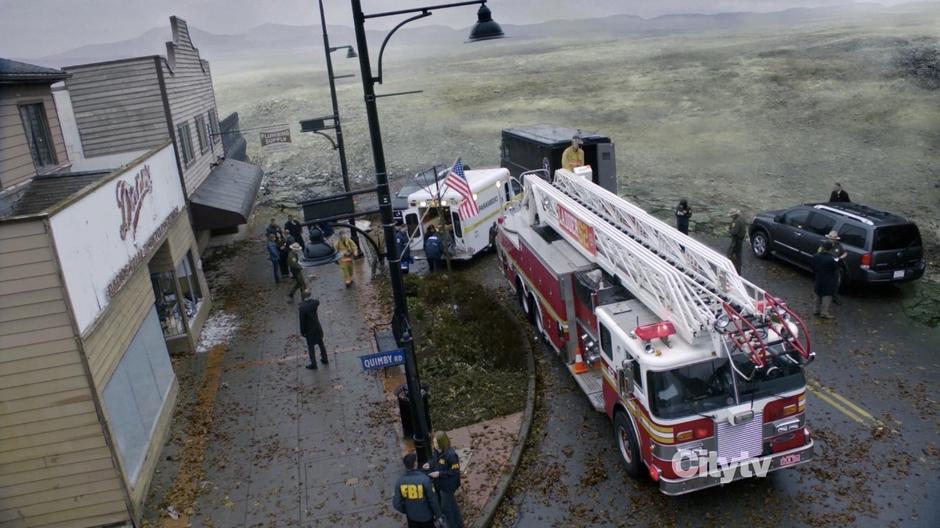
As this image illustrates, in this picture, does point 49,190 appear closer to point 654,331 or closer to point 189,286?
point 189,286

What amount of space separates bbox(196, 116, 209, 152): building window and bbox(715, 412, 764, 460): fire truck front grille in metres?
19.6

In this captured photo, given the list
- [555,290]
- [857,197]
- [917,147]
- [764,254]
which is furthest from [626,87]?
[555,290]

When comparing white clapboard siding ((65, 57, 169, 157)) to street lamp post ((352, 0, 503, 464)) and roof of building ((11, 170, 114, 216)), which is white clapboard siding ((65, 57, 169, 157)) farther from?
street lamp post ((352, 0, 503, 464))

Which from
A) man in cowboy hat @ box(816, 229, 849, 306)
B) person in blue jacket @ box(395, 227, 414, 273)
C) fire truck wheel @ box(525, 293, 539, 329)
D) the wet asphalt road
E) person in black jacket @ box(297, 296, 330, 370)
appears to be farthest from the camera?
person in blue jacket @ box(395, 227, 414, 273)

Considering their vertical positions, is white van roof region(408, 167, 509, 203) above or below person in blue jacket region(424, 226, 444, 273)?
above

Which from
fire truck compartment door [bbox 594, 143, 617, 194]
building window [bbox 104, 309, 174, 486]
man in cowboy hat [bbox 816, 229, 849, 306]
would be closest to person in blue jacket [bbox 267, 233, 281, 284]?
building window [bbox 104, 309, 174, 486]

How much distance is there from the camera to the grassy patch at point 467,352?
1190cm

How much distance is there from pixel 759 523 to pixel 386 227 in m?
6.22

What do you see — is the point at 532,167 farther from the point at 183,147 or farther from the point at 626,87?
the point at 626,87

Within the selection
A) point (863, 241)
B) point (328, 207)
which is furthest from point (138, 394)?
point (863, 241)

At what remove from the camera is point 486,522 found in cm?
900

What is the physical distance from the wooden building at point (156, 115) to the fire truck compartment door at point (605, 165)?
1095 cm

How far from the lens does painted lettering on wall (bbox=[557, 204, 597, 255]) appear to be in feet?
38.5

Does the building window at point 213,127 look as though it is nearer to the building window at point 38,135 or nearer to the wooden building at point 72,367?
the building window at point 38,135
